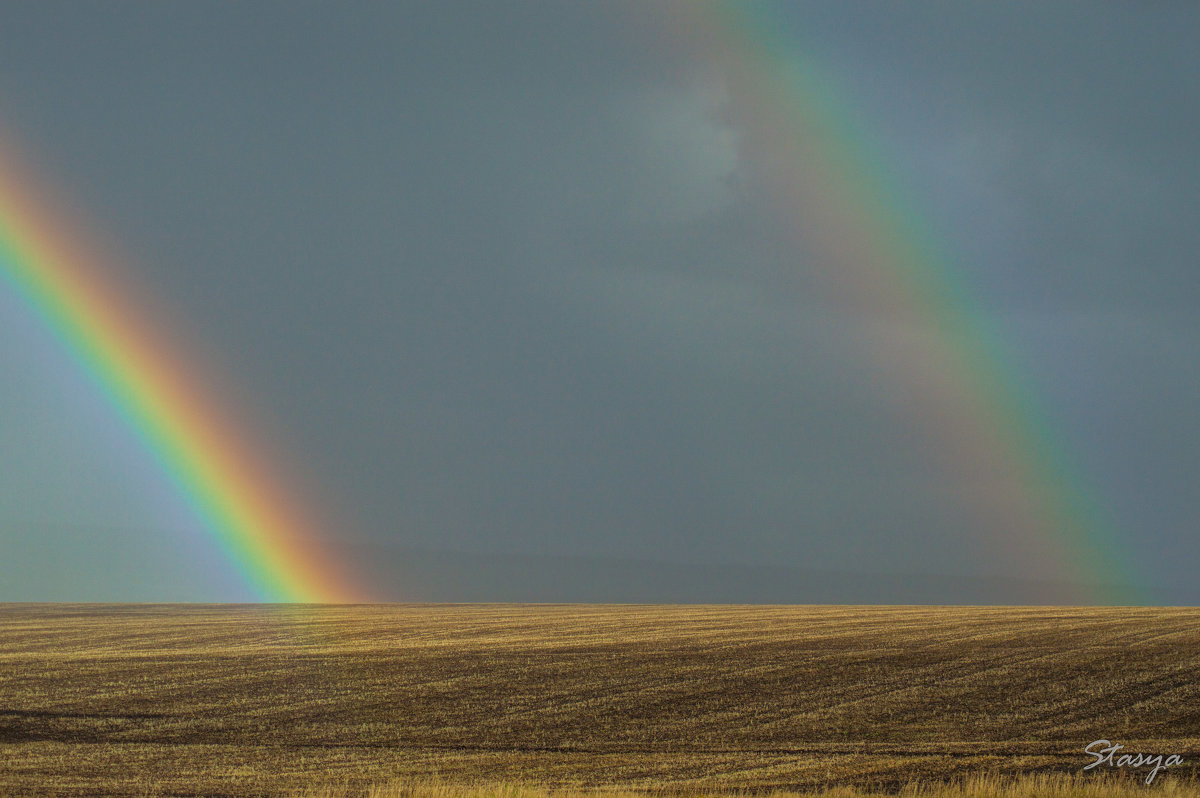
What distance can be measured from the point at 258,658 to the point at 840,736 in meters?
33.4

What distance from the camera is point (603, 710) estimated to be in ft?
118

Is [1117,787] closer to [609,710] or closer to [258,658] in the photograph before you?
[609,710]

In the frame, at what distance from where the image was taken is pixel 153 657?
5597 cm

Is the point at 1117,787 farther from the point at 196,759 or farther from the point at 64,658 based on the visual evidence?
the point at 64,658

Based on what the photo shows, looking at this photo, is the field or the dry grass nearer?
the dry grass

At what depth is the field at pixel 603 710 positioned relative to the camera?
24.8 meters

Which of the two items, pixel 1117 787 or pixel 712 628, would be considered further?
pixel 712 628

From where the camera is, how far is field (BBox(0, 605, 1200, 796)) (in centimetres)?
2478

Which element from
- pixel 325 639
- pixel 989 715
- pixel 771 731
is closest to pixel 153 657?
pixel 325 639

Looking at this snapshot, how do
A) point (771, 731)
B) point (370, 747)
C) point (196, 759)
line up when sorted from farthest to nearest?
1. point (771, 731)
2. point (370, 747)
3. point (196, 759)

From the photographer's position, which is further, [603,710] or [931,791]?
[603,710]

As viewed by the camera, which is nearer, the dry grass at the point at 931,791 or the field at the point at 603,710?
the dry grass at the point at 931,791

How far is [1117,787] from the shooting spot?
20.7 m

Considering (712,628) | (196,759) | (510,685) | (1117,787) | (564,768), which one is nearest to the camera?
(1117,787)
